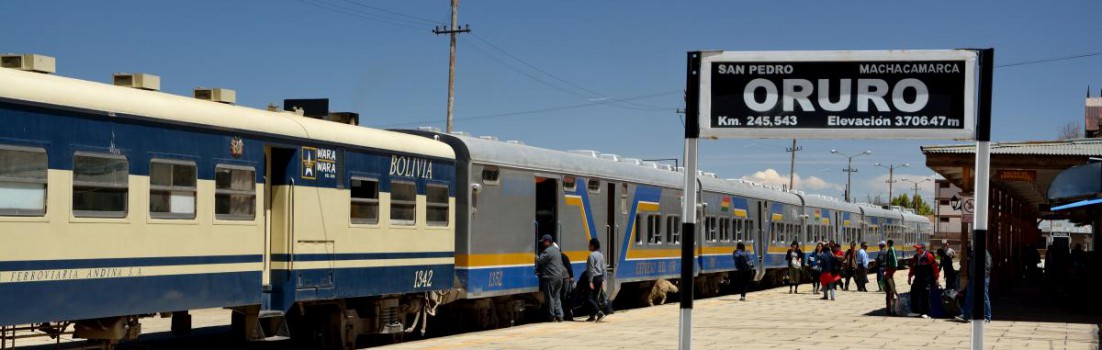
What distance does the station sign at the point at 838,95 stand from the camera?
10.1 m

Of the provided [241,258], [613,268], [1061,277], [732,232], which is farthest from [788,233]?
[241,258]

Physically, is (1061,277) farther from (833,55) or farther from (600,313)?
(833,55)

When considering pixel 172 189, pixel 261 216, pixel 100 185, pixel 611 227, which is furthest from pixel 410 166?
pixel 611 227

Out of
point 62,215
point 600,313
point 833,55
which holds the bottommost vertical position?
point 600,313

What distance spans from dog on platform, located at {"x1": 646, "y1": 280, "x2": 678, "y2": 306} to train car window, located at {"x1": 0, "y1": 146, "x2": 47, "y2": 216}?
18.3 metres

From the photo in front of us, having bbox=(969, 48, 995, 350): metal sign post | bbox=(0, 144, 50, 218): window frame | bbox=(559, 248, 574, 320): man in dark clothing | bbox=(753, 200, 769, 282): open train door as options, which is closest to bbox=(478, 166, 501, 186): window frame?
bbox=(559, 248, 574, 320): man in dark clothing

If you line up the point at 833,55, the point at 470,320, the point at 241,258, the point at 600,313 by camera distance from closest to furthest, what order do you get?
the point at 833,55, the point at 241,258, the point at 470,320, the point at 600,313

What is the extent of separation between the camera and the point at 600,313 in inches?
884

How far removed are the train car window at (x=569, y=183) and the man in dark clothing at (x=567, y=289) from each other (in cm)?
113

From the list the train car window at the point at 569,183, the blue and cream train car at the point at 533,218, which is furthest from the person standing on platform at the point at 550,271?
the train car window at the point at 569,183

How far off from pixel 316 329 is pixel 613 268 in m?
9.38

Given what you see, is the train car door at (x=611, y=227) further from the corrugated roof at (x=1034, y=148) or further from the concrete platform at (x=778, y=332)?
the corrugated roof at (x=1034, y=148)

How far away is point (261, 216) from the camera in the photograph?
14.4 m

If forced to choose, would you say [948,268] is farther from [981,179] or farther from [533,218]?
[981,179]
